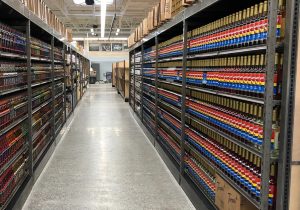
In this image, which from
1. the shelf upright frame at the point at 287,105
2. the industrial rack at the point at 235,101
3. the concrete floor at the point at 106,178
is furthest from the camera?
the concrete floor at the point at 106,178

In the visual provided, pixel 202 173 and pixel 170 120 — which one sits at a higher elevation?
pixel 170 120

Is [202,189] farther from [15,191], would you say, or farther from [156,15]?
[156,15]

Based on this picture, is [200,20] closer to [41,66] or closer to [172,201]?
[172,201]

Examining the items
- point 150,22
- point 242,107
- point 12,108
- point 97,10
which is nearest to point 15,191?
point 12,108

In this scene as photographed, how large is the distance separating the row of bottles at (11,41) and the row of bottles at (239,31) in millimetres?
1985

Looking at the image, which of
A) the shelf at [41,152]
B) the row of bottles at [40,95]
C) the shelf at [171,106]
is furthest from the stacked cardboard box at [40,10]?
the shelf at [171,106]

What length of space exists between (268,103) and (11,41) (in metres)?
2.68

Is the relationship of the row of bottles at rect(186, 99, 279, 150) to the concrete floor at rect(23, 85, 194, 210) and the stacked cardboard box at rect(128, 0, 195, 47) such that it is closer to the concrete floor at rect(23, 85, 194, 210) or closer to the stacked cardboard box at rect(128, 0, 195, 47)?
the concrete floor at rect(23, 85, 194, 210)

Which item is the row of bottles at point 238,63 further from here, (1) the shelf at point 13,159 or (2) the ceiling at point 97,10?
(2) the ceiling at point 97,10

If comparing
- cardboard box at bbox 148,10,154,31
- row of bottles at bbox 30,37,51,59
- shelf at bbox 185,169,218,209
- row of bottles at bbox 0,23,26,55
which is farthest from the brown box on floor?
cardboard box at bbox 148,10,154,31

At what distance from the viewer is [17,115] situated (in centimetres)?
366

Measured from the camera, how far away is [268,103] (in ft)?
6.72

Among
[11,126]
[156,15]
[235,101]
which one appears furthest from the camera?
[156,15]

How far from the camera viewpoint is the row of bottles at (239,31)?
2199 millimetres
